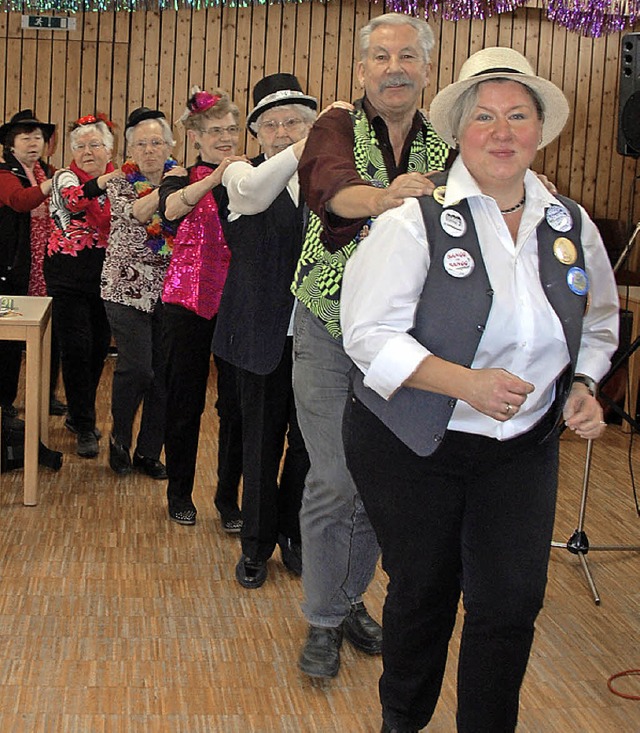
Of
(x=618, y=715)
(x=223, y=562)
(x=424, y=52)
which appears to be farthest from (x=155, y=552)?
(x=424, y=52)

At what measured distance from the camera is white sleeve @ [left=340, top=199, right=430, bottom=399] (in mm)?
2053

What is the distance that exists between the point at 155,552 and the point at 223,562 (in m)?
0.27

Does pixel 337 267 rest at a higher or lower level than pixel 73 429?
higher

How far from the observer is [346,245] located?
8.95ft

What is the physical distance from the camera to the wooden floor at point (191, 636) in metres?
2.82

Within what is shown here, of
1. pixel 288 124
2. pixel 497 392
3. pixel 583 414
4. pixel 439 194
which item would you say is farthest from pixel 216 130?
pixel 497 392

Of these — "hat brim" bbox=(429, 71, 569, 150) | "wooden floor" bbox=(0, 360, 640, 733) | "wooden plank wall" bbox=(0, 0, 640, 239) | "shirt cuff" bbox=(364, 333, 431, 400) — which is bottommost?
"wooden floor" bbox=(0, 360, 640, 733)

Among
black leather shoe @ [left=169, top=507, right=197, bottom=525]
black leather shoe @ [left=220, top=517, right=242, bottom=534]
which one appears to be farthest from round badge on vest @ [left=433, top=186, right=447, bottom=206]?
black leather shoe @ [left=169, top=507, right=197, bottom=525]

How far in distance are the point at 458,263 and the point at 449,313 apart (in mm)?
95

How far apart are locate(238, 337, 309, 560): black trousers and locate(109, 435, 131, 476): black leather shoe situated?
162 centimetres

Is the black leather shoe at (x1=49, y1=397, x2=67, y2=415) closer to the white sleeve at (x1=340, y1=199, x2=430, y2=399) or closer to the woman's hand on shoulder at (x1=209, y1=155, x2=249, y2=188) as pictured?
the woman's hand on shoulder at (x1=209, y1=155, x2=249, y2=188)

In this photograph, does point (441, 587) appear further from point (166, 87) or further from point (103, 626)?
point (166, 87)

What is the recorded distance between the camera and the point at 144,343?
5.13 meters

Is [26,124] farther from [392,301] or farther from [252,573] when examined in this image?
[392,301]
